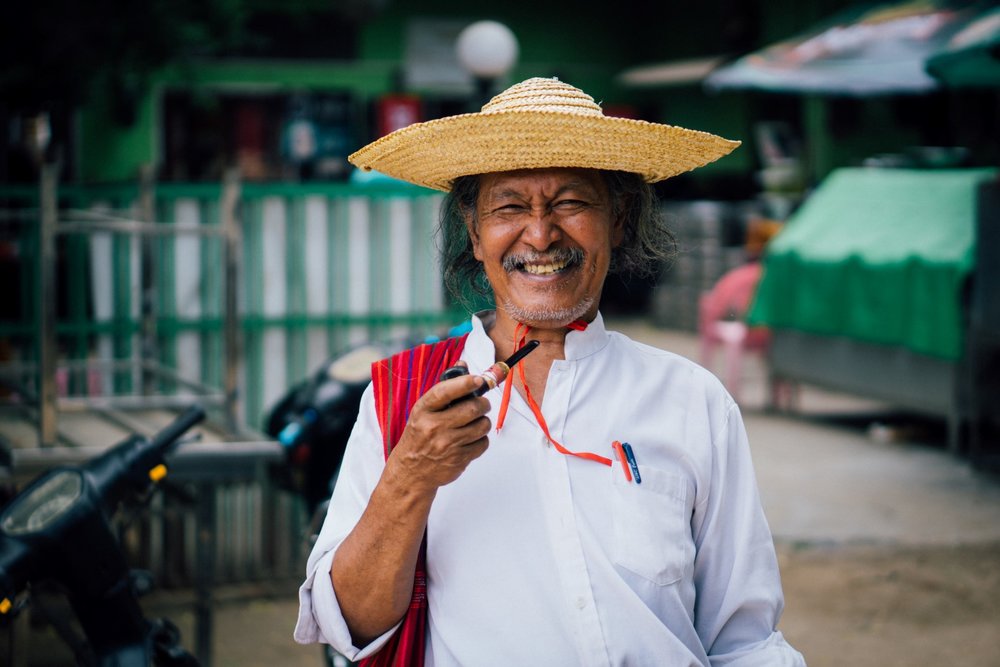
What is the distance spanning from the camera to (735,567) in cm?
200

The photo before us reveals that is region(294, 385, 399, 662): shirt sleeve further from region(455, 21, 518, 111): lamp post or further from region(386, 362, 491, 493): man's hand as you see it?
region(455, 21, 518, 111): lamp post

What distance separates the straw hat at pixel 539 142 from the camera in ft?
6.54

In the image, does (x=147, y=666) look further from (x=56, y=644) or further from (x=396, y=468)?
(x=56, y=644)

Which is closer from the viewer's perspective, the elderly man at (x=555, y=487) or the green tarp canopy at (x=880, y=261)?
the elderly man at (x=555, y=487)

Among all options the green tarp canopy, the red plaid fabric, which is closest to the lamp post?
the green tarp canopy

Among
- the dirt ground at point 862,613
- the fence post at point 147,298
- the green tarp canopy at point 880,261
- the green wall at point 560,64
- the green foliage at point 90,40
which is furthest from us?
the green wall at point 560,64

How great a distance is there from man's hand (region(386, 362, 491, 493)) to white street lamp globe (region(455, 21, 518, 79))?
22.4 feet

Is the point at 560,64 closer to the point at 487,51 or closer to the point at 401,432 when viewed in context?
the point at 487,51

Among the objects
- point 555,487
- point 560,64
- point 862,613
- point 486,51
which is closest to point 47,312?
point 555,487

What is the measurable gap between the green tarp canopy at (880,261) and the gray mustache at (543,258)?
6330 mm

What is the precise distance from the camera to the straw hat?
199cm

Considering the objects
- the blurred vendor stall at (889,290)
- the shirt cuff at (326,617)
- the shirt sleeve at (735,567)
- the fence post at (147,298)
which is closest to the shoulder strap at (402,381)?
the shirt cuff at (326,617)

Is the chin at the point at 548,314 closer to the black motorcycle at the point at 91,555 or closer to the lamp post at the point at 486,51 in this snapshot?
the black motorcycle at the point at 91,555

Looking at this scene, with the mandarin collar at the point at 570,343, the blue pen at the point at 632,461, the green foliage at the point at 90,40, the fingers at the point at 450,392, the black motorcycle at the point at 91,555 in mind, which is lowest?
the black motorcycle at the point at 91,555
